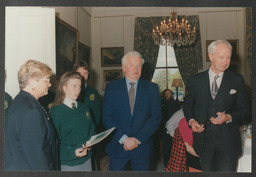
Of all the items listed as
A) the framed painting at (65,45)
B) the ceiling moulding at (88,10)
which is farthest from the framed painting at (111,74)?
the ceiling moulding at (88,10)

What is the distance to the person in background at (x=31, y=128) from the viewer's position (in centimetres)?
213

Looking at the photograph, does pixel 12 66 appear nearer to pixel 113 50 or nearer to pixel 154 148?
pixel 113 50

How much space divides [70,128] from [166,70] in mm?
1213

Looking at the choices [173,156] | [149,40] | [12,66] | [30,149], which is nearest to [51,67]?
[12,66]

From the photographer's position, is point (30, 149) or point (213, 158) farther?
point (213, 158)

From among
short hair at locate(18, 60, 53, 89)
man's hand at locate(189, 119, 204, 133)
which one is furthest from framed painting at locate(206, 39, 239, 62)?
short hair at locate(18, 60, 53, 89)

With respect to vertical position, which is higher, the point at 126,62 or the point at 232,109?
the point at 126,62

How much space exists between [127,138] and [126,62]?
2.72ft

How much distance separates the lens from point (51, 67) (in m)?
2.38

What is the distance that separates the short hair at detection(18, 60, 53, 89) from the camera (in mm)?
2316

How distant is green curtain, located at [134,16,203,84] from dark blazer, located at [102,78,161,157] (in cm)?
21

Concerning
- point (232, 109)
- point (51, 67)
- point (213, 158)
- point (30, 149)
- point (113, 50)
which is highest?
point (113, 50)

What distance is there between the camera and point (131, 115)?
94.3 inches

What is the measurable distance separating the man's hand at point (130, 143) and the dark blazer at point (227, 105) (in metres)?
0.63
